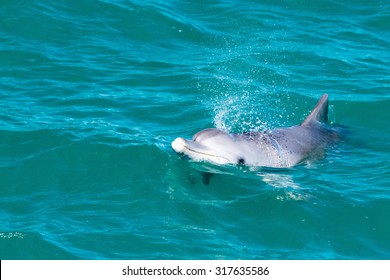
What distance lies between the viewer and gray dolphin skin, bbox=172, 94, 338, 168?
1477 cm

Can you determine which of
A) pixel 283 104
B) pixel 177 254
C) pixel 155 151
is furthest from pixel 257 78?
pixel 177 254

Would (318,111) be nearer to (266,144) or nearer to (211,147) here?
(266,144)

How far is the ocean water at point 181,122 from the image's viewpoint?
13047mm

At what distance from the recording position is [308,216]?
13.6 meters

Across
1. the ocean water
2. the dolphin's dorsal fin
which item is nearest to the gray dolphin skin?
the dolphin's dorsal fin

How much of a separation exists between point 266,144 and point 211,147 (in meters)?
1.26

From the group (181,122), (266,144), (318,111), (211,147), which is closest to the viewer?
(211,147)

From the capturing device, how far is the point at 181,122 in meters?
17.8

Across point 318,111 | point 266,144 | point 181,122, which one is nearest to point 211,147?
point 266,144

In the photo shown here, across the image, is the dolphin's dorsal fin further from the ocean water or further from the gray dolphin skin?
the ocean water

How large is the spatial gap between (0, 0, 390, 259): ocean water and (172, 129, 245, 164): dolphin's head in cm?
22

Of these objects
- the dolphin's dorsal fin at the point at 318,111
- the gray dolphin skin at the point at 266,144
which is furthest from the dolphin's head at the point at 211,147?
the dolphin's dorsal fin at the point at 318,111

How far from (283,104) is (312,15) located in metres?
5.95
